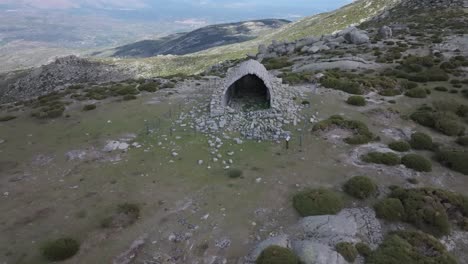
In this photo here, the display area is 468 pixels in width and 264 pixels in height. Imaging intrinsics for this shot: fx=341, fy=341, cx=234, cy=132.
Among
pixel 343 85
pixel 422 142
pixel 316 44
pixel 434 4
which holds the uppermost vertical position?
pixel 434 4

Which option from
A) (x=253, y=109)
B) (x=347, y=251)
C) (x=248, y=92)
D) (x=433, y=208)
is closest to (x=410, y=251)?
(x=347, y=251)

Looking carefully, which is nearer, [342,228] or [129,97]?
[342,228]

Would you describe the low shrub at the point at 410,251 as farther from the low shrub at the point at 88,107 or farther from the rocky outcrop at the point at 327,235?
the low shrub at the point at 88,107

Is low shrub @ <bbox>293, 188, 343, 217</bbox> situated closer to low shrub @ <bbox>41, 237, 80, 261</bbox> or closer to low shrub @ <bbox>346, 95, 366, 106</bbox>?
low shrub @ <bbox>41, 237, 80, 261</bbox>

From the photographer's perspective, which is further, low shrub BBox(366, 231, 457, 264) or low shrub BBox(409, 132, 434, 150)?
low shrub BBox(409, 132, 434, 150)

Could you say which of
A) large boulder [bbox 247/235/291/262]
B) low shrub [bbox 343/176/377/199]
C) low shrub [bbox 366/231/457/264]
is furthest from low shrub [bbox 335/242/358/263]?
low shrub [bbox 343/176/377/199]

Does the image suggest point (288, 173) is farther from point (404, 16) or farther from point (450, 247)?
point (404, 16)

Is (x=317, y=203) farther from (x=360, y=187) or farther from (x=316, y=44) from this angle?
(x=316, y=44)
